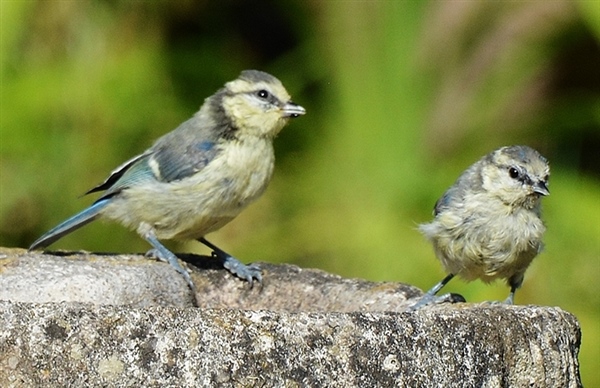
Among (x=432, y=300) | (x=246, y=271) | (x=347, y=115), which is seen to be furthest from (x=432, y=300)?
(x=347, y=115)

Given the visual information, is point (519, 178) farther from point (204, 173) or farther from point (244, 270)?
point (204, 173)

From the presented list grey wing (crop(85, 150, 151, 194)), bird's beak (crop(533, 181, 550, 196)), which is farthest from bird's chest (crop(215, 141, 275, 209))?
bird's beak (crop(533, 181, 550, 196))

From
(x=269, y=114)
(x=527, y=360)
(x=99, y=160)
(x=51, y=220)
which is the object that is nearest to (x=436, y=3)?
(x=269, y=114)

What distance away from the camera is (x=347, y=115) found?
636cm

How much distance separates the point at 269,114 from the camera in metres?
4.92

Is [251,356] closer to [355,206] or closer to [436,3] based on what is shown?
[355,206]

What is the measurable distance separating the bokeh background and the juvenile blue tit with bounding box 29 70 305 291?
4.15 ft

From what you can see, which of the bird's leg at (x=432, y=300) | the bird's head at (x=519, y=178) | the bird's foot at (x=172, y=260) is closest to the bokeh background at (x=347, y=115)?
the bird's head at (x=519, y=178)

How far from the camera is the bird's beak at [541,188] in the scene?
4270mm

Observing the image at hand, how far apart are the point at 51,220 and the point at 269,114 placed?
1.84 m

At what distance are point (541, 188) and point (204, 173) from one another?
4.95ft

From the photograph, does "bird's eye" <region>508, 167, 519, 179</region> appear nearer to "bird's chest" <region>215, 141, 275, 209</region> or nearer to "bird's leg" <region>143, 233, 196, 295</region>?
"bird's chest" <region>215, 141, 275, 209</region>

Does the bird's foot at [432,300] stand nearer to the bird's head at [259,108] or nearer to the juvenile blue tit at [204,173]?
the juvenile blue tit at [204,173]

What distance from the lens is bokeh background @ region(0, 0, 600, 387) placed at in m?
6.10
